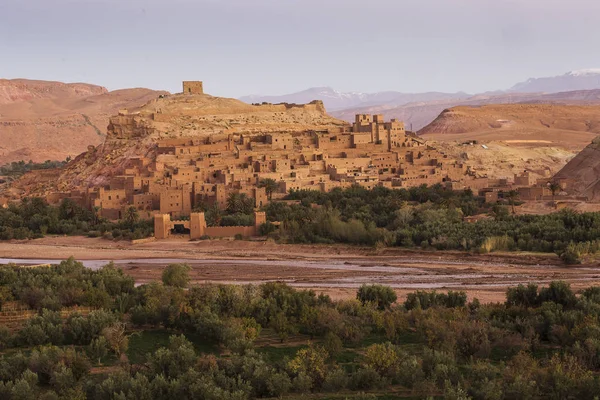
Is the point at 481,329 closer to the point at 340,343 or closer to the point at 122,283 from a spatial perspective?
the point at 340,343

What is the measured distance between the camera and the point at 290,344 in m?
17.7

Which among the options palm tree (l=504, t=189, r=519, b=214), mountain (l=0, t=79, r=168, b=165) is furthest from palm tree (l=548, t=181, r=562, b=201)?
mountain (l=0, t=79, r=168, b=165)

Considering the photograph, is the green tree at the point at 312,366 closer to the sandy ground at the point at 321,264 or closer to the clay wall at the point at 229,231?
the sandy ground at the point at 321,264

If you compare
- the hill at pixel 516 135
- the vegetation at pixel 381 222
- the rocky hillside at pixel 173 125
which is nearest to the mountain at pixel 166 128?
the rocky hillside at pixel 173 125

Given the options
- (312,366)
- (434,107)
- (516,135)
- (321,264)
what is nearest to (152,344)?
(312,366)

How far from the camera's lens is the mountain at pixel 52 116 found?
95000 mm

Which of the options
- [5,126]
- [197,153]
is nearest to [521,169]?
[197,153]

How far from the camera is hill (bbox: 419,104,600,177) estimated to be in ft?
167

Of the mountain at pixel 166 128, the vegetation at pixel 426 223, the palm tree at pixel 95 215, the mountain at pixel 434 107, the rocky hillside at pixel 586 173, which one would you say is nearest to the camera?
the vegetation at pixel 426 223

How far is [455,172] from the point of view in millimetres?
42625

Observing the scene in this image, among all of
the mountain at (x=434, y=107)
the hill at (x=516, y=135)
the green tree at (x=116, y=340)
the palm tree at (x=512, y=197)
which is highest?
the mountain at (x=434, y=107)

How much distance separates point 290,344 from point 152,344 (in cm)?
279

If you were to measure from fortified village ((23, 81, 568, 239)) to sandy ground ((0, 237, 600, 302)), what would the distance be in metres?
2.19

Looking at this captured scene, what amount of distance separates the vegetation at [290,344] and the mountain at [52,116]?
67.9 meters
